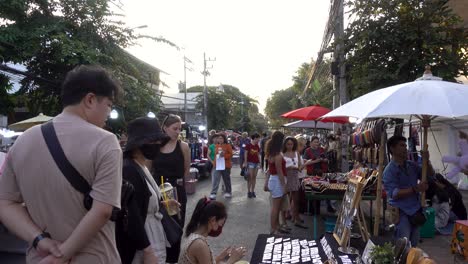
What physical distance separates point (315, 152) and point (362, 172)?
4.69 m

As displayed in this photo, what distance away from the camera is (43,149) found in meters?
1.77

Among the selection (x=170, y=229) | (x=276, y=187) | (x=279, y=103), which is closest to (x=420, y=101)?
(x=170, y=229)

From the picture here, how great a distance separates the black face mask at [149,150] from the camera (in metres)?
2.65

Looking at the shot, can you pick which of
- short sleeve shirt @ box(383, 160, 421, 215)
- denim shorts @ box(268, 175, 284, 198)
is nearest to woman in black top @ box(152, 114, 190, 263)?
denim shorts @ box(268, 175, 284, 198)

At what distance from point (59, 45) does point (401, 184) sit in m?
9.81

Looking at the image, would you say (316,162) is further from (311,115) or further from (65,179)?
(65,179)

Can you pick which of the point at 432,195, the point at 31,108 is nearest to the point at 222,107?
the point at 31,108

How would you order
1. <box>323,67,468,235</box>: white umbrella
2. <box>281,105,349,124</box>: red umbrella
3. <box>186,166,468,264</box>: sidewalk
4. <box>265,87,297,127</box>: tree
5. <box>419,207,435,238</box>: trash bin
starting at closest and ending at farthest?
<box>323,67,468,235</box>: white umbrella
<box>186,166,468,264</box>: sidewalk
<box>419,207,435,238</box>: trash bin
<box>281,105,349,124</box>: red umbrella
<box>265,87,297,127</box>: tree

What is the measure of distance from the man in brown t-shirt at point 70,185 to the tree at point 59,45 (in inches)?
376

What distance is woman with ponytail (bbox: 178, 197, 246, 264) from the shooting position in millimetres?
3238

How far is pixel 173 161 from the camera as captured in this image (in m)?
4.85

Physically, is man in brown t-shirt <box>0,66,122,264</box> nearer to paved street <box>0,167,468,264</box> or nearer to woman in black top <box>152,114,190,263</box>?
woman in black top <box>152,114,190,263</box>

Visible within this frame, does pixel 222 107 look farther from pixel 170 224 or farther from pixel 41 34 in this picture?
pixel 170 224

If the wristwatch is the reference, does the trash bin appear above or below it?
below
